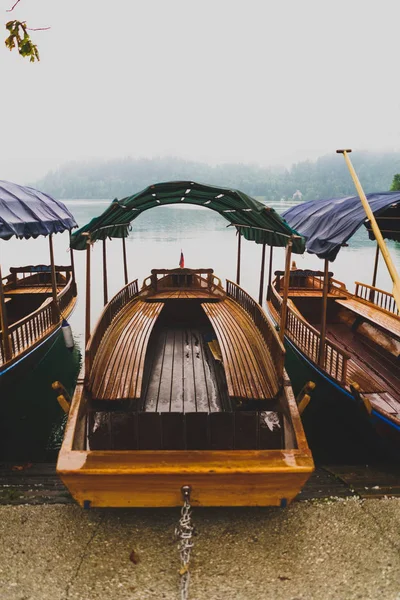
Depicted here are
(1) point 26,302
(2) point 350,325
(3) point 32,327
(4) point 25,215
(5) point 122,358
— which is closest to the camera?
(5) point 122,358

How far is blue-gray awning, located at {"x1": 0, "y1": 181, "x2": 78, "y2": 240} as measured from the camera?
22.8ft

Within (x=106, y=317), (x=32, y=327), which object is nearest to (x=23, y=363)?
(x=32, y=327)

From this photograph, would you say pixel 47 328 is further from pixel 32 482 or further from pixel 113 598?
pixel 113 598

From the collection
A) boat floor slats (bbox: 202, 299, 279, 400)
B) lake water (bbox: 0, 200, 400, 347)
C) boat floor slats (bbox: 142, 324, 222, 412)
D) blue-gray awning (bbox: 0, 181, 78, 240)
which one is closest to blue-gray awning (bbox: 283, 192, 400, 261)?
boat floor slats (bbox: 202, 299, 279, 400)

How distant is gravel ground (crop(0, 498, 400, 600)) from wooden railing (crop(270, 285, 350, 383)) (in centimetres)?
235

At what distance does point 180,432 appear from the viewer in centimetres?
484

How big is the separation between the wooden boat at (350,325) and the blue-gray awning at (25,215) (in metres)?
4.80

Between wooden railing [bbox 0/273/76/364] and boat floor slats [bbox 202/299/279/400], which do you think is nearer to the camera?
boat floor slats [bbox 202/299/279/400]

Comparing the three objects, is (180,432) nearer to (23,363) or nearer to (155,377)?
(155,377)

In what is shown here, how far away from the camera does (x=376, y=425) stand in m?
6.05

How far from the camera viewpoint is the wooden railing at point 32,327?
784 cm

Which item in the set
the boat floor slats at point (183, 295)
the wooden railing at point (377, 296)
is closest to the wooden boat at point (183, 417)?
the boat floor slats at point (183, 295)

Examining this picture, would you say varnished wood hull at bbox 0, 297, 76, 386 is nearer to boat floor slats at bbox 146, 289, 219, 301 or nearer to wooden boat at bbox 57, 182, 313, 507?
wooden boat at bbox 57, 182, 313, 507

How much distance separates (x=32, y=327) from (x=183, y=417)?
5.44 metres
